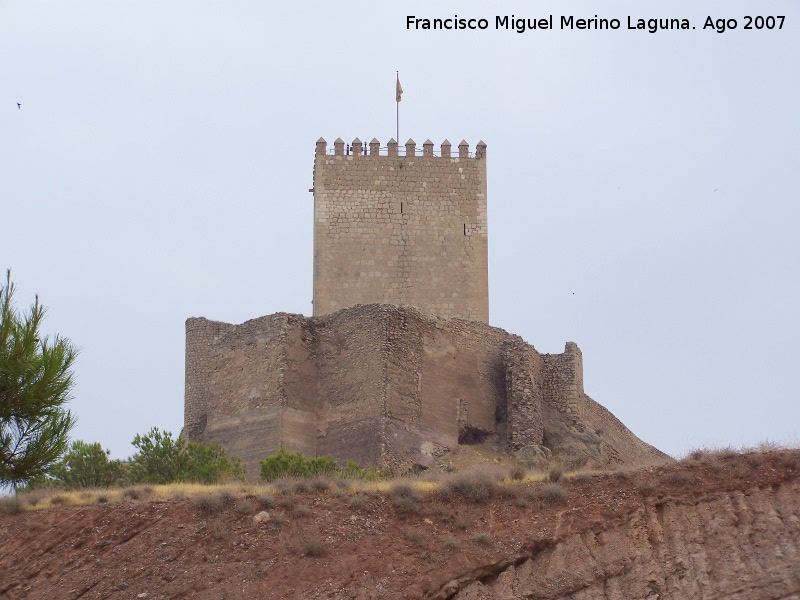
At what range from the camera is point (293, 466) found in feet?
97.7

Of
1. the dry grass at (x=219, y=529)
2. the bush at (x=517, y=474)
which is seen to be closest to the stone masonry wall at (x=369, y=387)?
the bush at (x=517, y=474)

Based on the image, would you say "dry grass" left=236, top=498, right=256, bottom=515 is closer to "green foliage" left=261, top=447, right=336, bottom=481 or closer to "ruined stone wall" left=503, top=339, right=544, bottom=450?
"green foliage" left=261, top=447, right=336, bottom=481

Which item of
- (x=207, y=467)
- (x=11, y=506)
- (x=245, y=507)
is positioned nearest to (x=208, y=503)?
(x=245, y=507)

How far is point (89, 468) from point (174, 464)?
1521mm

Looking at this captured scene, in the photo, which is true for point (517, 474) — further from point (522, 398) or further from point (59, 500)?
point (522, 398)

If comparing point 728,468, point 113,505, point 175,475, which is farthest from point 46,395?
point 728,468

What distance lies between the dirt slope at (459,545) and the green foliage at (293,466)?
4.56m

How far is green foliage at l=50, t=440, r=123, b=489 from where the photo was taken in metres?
29.8

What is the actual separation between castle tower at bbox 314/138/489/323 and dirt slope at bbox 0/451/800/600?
46.5ft

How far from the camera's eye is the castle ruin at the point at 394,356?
3369cm

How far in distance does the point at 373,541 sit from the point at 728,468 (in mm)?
5241

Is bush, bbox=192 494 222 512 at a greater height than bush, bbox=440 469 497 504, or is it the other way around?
bush, bbox=440 469 497 504

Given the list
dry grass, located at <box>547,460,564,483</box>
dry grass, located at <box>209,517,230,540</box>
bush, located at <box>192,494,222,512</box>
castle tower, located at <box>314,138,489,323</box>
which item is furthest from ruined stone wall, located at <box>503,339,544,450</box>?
dry grass, located at <box>209,517,230,540</box>

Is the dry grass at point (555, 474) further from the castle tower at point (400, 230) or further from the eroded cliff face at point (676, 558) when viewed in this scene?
the castle tower at point (400, 230)
